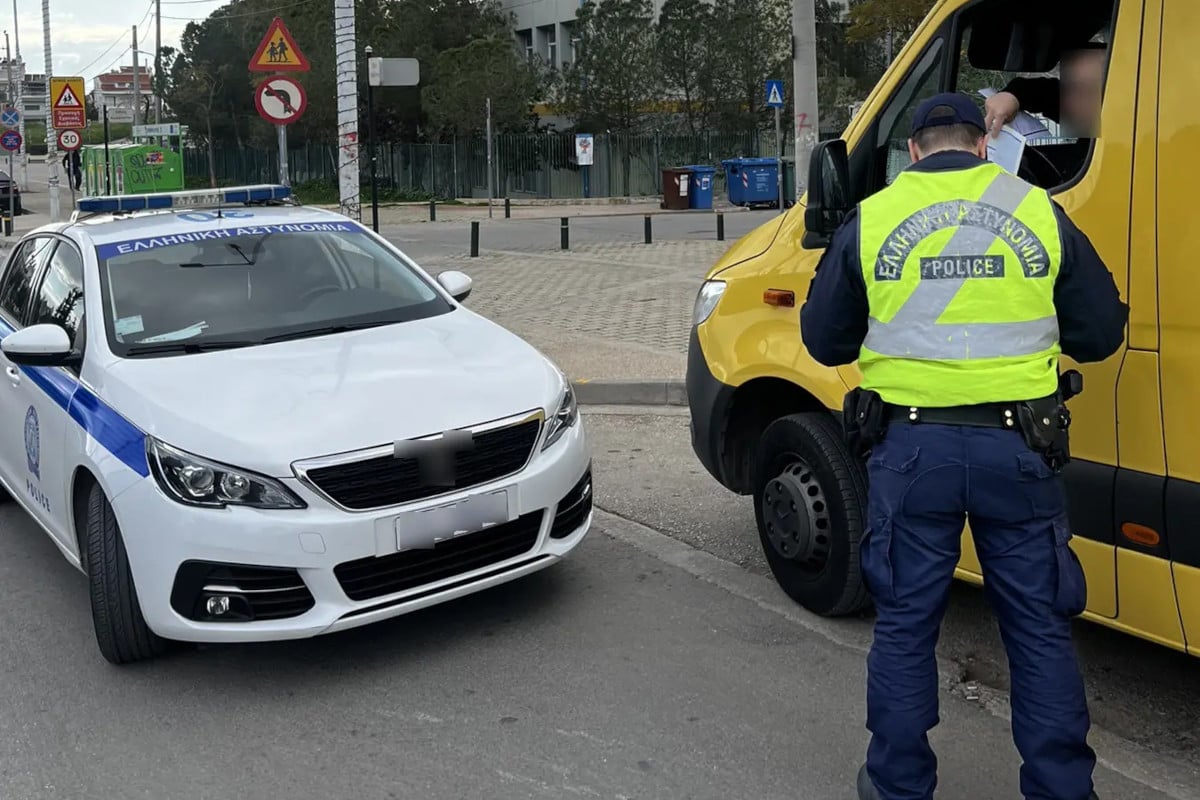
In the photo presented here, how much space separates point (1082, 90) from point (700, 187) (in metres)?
30.1

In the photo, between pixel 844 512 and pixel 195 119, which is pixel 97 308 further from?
pixel 195 119

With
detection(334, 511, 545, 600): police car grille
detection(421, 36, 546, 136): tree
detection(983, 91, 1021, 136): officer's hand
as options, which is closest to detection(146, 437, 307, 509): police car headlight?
detection(334, 511, 545, 600): police car grille

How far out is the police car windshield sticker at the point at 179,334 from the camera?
15.9 ft

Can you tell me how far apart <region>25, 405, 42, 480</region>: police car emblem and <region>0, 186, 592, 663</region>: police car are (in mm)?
17

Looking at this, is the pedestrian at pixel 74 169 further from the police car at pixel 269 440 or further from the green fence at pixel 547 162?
the police car at pixel 269 440

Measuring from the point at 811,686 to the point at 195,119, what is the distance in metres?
54.6

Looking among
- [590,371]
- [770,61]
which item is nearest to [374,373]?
[590,371]

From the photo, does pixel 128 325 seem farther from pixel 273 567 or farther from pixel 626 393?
pixel 626 393

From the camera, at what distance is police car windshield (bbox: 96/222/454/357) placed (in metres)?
4.95

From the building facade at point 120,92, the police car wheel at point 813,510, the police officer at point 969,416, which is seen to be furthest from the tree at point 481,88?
the building facade at point 120,92

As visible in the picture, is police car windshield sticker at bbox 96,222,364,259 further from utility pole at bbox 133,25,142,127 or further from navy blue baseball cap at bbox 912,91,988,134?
utility pole at bbox 133,25,142,127

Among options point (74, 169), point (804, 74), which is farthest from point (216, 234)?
point (74, 169)

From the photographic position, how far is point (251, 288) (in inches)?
208

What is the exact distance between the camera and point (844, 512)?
4355 millimetres
